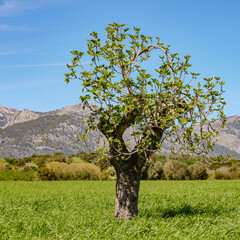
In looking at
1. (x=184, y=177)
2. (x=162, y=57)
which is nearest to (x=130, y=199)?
(x=162, y=57)

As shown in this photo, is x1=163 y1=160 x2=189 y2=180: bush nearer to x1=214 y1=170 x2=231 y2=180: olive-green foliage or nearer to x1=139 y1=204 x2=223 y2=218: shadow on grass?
x1=214 y1=170 x2=231 y2=180: olive-green foliage

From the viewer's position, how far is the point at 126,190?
1263 cm

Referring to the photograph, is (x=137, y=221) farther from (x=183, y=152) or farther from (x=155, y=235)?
(x=183, y=152)

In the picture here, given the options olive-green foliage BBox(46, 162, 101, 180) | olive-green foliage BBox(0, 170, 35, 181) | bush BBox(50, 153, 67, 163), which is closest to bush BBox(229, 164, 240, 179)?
olive-green foliage BBox(46, 162, 101, 180)

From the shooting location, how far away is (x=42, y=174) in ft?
173

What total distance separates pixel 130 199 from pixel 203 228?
9.85ft

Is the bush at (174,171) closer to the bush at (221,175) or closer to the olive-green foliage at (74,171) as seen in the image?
the bush at (221,175)

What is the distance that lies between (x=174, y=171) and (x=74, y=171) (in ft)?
62.8

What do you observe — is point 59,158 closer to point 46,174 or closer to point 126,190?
point 46,174

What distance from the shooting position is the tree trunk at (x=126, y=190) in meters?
12.6

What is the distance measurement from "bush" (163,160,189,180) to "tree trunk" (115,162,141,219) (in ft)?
156

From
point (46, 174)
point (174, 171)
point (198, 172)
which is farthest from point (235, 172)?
point (46, 174)

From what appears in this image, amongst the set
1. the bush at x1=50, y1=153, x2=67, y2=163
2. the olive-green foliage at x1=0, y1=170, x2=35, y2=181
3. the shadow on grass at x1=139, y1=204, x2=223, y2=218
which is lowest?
the olive-green foliage at x1=0, y1=170, x2=35, y2=181

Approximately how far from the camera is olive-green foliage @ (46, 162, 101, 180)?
52750 millimetres
